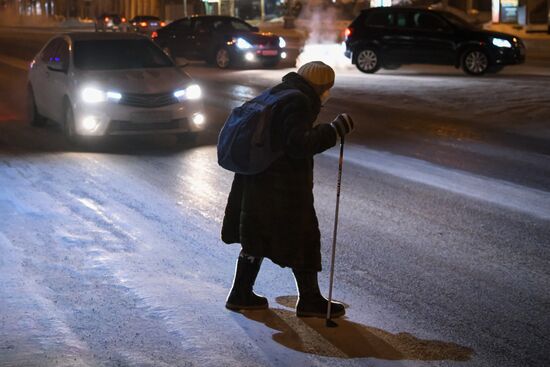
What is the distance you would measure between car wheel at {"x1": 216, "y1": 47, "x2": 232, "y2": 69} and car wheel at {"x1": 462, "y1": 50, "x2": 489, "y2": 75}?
24.5 feet

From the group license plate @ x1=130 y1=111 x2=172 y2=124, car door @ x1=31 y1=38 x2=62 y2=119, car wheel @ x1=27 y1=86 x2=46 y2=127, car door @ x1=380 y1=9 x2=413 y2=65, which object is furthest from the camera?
car door @ x1=380 y1=9 x2=413 y2=65

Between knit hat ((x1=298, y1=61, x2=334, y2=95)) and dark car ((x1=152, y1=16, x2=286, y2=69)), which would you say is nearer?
knit hat ((x1=298, y1=61, x2=334, y2=95))

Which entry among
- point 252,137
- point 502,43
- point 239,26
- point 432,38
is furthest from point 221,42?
point 252,137

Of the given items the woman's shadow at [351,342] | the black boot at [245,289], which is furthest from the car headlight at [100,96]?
the woman's shadow at [351,342]

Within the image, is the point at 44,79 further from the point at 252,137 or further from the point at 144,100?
the point at 252,137

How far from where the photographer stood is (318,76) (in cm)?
564

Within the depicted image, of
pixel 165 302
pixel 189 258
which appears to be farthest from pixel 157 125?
pixel 165 302

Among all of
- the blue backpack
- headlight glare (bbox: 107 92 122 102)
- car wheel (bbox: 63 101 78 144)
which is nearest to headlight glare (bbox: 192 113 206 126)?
headlight glare (bbox: 107 92 122 102)

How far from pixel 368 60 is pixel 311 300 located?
66.8ft

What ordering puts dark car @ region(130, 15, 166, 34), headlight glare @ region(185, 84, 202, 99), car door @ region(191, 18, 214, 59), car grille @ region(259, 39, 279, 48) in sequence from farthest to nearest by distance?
dark car @ region(130, 15, 166, 34), car door @ region(191, 18, 214, 59), car grille @ region(259, 39, 279, 48), headlight glare @ region(185, 84, 202, 99)

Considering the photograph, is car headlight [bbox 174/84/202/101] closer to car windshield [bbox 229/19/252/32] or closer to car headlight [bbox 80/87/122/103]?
car headlight [bbox 80/87/122/103]

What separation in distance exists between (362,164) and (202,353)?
6.73 metres

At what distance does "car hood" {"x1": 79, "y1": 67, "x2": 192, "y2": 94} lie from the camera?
42.1 feet

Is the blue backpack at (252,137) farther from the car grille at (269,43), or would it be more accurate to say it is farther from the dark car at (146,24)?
the dark car at (146,24)
